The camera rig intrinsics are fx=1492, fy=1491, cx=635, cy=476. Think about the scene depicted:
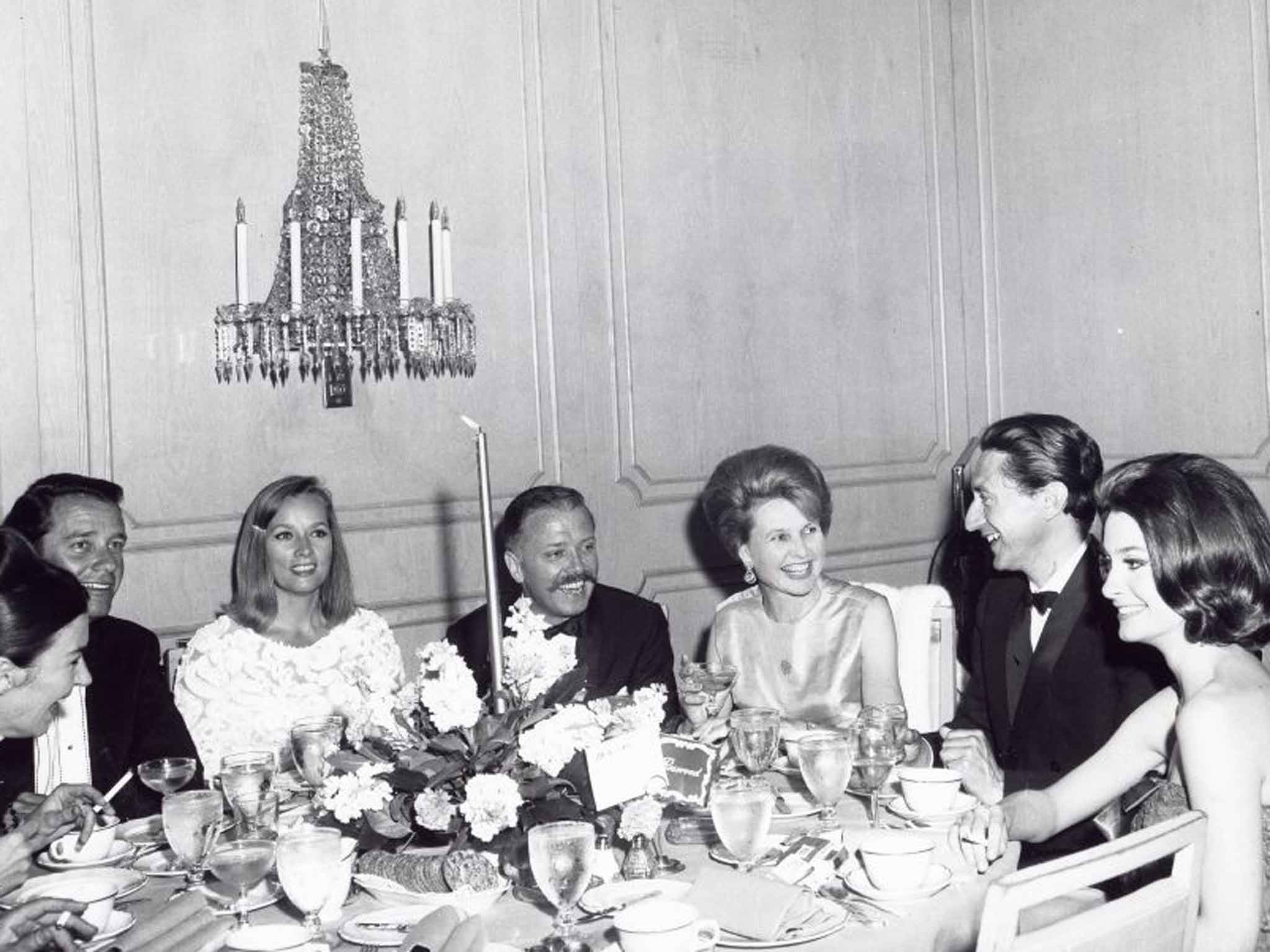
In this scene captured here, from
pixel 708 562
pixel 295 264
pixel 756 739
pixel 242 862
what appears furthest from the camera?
pixel 708 562

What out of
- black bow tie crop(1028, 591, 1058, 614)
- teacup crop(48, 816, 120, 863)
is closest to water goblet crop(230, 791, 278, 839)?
teacup crop(48, 816, 120, 863)

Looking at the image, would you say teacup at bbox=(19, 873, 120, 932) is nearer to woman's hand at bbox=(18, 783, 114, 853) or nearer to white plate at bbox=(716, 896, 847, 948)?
woman's hand at bbox=(18, 783, 114, 853)

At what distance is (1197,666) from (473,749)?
3.69 feet

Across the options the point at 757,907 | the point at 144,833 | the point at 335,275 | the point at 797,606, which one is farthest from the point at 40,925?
the point at 797,606

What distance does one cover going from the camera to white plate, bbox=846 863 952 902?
6.76 ft

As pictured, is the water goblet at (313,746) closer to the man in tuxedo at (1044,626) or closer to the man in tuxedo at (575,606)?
the man in tuxedo at (1044,626)

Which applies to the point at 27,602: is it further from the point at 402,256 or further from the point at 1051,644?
the point at 1051,644

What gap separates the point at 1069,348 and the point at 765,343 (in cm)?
113

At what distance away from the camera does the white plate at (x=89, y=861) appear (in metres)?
2.35

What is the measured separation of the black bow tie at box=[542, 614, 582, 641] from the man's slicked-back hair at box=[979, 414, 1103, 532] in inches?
45.6

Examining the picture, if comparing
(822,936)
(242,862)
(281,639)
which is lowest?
(822,936)

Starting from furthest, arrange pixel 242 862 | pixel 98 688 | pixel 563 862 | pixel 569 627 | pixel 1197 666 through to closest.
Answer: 1. pixel 569 627
2. pixel 98 688
3. pixel 1197 666
4. pixel 242 862
5. pixel 563 862

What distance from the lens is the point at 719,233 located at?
4922mm

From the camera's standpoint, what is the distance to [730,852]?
2.21m
